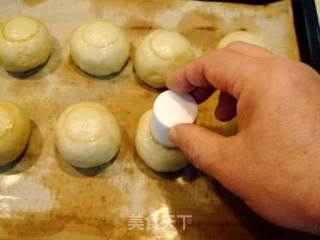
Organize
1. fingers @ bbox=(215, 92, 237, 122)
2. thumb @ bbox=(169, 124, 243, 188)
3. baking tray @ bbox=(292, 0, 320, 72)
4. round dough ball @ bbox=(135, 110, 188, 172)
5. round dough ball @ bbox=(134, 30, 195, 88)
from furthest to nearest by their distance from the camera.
Result: baking tray @ bbox=(292, 0, 320, 72) < round dough ball @ bbox=(134, 30, 195, 88) < round dough ball @ bbox=(135, 110, 188, 172) < fingers @ bbox=(215, 92, 237, 122) < thumb @ bbox=(169, 124, 243, 188)

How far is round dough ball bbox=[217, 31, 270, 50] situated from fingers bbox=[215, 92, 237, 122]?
20.0 inches

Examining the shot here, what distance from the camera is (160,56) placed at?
→ 195 centimetres


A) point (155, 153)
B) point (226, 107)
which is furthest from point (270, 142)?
point (155, 153)

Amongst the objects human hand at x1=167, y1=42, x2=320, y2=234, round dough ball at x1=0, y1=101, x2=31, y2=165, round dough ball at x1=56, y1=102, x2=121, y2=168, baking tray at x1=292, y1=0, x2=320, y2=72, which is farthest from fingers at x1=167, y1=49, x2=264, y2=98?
baking tray at x1=292, y1=0, x2=320, y2=72

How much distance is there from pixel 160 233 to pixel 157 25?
1.17 m

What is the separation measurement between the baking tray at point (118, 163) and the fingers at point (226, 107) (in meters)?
0.23

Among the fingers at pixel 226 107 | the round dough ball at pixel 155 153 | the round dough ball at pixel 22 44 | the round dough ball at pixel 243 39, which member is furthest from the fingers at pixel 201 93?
the round dough ball at pixel 22 44

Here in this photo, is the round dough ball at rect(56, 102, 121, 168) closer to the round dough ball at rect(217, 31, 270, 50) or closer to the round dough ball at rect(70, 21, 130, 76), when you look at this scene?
the round dough ball at rect(70, 21, 130, 76)

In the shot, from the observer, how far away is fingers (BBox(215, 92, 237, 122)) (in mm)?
1647

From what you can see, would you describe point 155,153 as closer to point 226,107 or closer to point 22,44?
point 226,107

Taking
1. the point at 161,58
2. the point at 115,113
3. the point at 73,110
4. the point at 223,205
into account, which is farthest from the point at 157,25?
the point at 223,205

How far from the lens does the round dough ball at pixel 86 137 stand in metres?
1.75

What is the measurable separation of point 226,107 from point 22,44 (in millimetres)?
1090

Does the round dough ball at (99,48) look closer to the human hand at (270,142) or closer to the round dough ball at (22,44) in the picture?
the round dough ball at (22,44)
